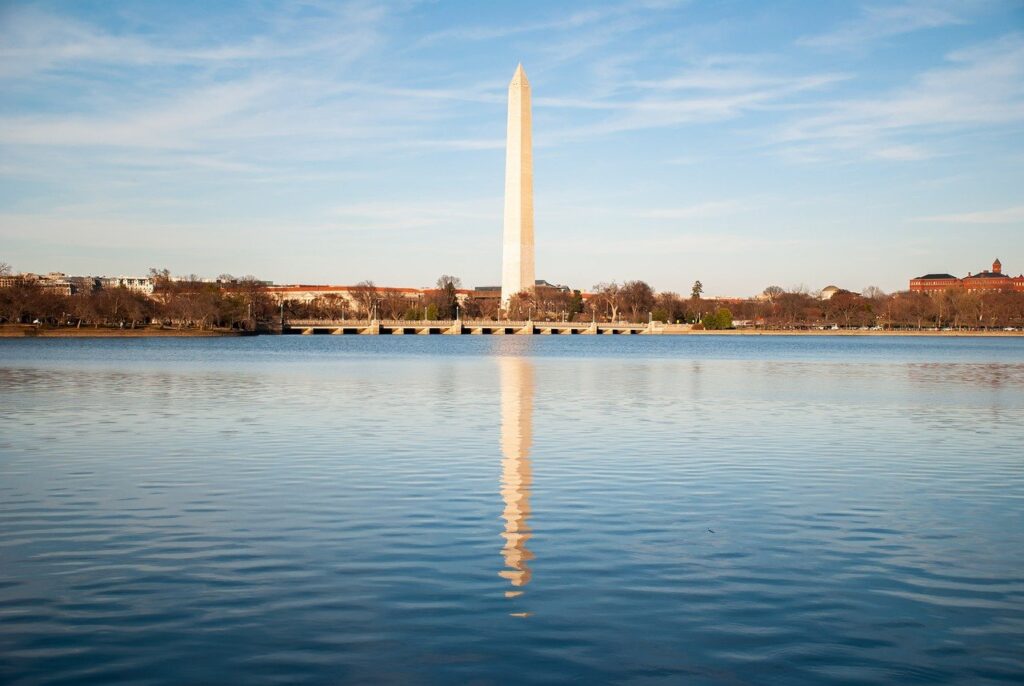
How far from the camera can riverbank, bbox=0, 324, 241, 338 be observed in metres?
108

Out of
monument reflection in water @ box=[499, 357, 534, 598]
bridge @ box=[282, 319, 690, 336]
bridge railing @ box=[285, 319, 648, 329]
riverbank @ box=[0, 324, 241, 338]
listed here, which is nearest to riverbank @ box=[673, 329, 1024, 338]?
bridge @ box=[282, 319, 690, 336]

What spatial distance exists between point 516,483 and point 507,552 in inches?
191

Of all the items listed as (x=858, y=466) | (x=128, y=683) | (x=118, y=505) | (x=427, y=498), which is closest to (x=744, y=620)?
(x=128, y=683)

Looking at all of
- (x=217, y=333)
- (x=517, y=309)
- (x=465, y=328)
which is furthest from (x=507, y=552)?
(x=465, y=328)

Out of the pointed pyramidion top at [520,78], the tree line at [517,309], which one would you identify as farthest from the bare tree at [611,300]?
the pointed pyramidion top at [520,78]

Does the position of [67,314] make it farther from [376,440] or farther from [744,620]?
[744,620]

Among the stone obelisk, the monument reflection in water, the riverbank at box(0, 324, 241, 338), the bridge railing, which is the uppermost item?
the stone obelisk

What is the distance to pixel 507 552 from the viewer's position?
420 inches

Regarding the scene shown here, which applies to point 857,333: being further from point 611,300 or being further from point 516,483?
point 516,483

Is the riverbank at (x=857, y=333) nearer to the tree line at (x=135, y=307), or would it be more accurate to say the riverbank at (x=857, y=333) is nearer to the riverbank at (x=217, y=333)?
the riverbank at (x=217, y=333)

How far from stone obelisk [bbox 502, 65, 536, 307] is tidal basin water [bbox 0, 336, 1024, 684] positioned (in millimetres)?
91193

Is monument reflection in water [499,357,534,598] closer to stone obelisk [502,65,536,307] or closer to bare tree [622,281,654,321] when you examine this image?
stone obelisk [502,65,536,307]

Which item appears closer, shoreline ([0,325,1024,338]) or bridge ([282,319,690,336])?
shoreline ([0,325,1024,338])

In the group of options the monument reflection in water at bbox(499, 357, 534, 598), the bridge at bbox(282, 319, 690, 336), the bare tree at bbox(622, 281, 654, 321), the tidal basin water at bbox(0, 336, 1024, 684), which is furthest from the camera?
the bare tree at bbox(622, 281, 654, 321)
